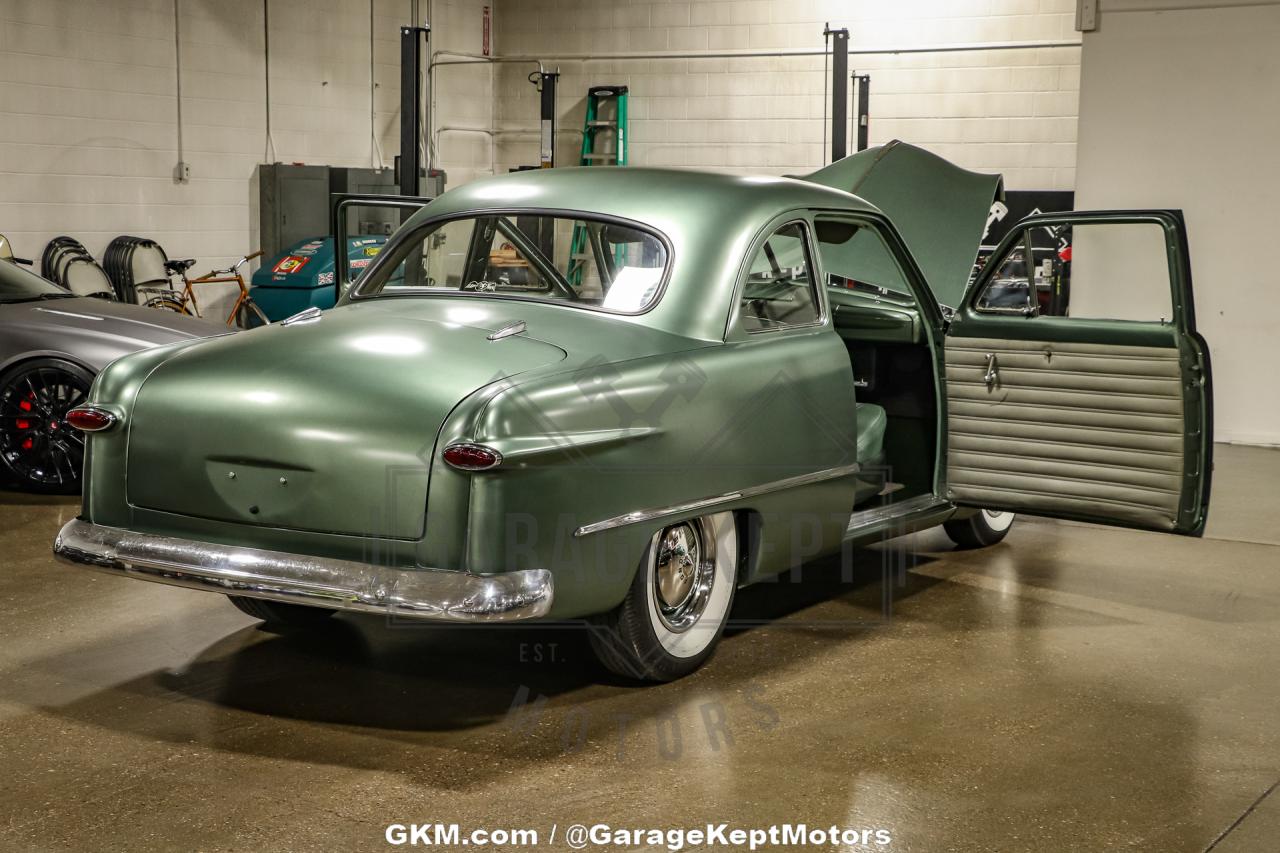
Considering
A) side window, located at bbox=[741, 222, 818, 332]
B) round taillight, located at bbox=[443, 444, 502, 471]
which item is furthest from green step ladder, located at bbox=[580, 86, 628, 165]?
round taillight, located at bbox=[443, 444, 502, 471]

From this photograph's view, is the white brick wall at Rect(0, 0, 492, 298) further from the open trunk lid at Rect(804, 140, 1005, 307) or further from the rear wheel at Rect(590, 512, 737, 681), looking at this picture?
the rear wheel at Rect(590, 512, 737, 681)

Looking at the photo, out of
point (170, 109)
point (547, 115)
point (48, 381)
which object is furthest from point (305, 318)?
point (547, 115)

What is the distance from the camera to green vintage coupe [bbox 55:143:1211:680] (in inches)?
141

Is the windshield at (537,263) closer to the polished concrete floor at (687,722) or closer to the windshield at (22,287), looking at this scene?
the polished concrete floor at (687,722)

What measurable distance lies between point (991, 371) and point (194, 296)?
8.91 metres

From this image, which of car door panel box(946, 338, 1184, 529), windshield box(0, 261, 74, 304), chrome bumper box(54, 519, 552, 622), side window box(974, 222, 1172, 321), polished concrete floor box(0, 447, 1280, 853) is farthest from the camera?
side window box(974, 222, 1172, 321)

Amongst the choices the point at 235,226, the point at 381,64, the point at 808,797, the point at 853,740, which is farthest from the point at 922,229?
the point at 381,64

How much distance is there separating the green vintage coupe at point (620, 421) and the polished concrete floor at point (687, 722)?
337mm

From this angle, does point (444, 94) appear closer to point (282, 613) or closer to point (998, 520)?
point (998, 520)

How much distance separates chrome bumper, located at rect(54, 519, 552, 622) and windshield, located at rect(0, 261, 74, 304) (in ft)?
13.6

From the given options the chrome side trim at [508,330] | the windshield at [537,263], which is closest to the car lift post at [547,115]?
the windshield at [537,263]

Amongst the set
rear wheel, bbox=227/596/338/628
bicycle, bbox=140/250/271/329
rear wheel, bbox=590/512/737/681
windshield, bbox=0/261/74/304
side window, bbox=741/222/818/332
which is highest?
side window, bbox=741/222/818/332

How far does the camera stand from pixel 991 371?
513 centimetres

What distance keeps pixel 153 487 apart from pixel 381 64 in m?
11.7
